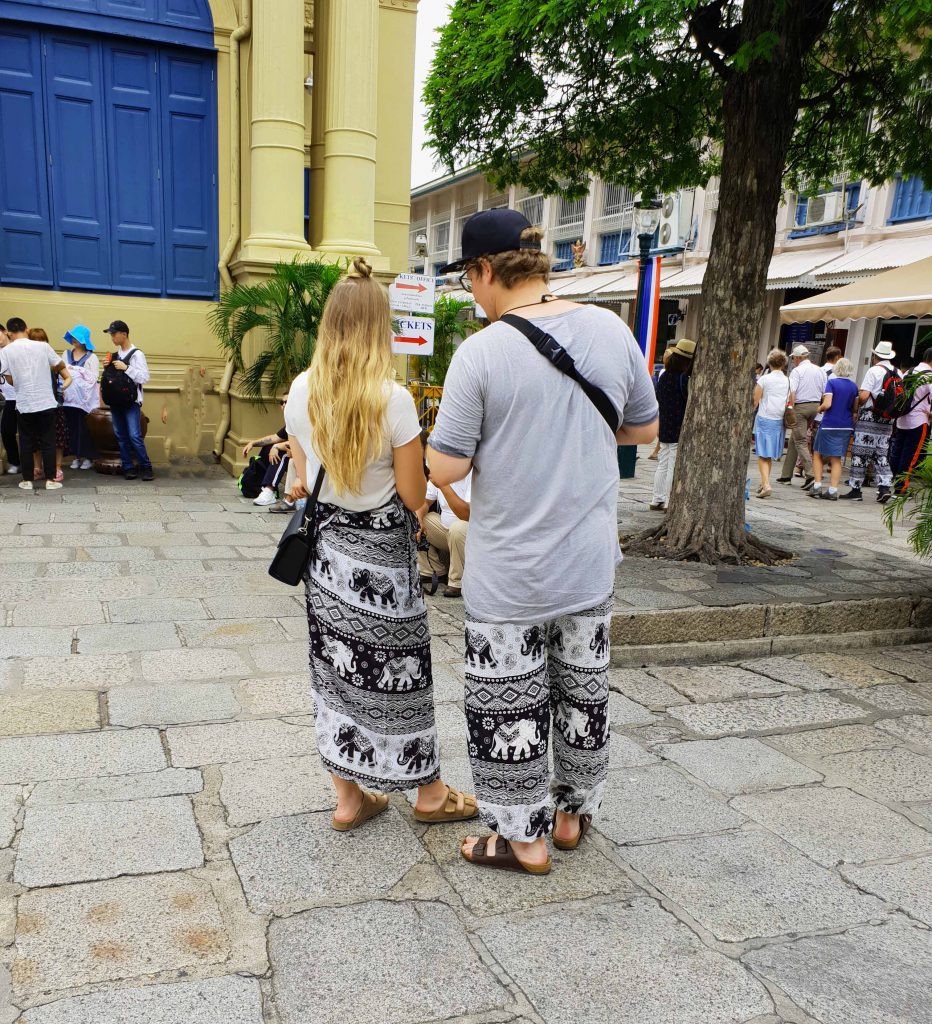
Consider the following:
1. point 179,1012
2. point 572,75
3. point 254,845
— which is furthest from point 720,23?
point 179,1012

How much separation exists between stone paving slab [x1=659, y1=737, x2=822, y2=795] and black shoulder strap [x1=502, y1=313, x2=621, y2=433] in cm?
178

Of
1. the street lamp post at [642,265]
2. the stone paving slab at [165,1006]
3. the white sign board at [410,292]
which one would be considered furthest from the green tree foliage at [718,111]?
the stone paving slab at [165,1006]

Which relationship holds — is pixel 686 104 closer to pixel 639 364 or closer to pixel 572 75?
pixel 572 75

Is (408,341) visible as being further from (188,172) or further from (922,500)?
(922,500)

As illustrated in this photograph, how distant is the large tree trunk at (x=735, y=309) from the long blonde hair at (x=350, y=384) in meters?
4.07

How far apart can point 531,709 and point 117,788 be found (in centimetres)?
161

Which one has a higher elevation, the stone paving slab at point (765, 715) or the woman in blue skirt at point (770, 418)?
the woman in blue skirt at point (770, 418)

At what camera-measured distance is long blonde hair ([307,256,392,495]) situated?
2.61 metres

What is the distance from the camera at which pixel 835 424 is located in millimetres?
10648

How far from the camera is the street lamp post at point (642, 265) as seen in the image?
33.2 feet

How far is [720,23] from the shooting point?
20.0 ft

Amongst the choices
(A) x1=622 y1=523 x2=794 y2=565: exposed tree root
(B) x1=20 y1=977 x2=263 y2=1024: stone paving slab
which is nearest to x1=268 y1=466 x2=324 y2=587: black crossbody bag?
(B) x1=20 y1=977 x2=263 y2=1024: stone paving slab

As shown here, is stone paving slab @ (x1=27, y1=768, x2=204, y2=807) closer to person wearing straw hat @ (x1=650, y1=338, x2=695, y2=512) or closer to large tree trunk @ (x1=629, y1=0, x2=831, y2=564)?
large tree trunk @ (x1=629, y1=0, x2=831, y2=564)

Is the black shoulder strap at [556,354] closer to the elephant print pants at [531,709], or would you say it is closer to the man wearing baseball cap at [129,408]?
the elephant print pants at [531,709]
